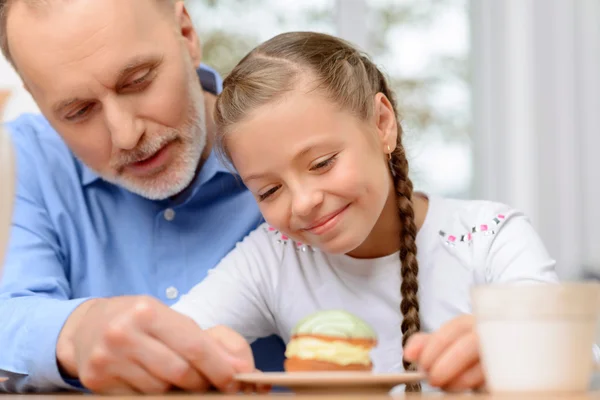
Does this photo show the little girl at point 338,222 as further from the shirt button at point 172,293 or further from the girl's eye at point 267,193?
the shirt button at point 172,293

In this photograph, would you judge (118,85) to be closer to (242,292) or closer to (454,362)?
(242,292)

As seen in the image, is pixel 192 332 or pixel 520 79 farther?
pixel 520 79

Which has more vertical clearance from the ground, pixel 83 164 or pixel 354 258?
pixel 83 164

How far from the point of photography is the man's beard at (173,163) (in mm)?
1720

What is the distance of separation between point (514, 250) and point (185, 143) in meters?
0.74

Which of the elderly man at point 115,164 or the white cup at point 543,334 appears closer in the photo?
the white cup at point 543,334

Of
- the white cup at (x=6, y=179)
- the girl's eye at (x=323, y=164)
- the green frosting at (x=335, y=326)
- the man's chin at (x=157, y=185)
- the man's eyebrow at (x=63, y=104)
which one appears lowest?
the man's chin at (x=157, y=185)

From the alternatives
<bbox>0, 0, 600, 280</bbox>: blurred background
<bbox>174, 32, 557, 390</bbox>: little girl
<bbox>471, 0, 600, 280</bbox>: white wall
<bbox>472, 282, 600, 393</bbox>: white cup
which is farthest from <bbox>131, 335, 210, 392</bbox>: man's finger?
<bbox>471, 0, 600, 280</bbox>: white wall

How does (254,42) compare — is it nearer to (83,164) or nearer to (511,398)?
(83,164)

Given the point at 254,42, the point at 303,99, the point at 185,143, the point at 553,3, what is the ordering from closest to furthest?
the point at 303,99 → the point at 185,143 → the point at 553,3 → the point at 254,42

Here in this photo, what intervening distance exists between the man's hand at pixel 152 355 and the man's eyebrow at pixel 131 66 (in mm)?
743

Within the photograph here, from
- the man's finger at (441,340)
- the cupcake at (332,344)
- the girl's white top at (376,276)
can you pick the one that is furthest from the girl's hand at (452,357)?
the girl's white top at (376,276)

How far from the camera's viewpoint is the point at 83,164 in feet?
6.07

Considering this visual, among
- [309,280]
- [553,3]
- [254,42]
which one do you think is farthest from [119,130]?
[254,42]
